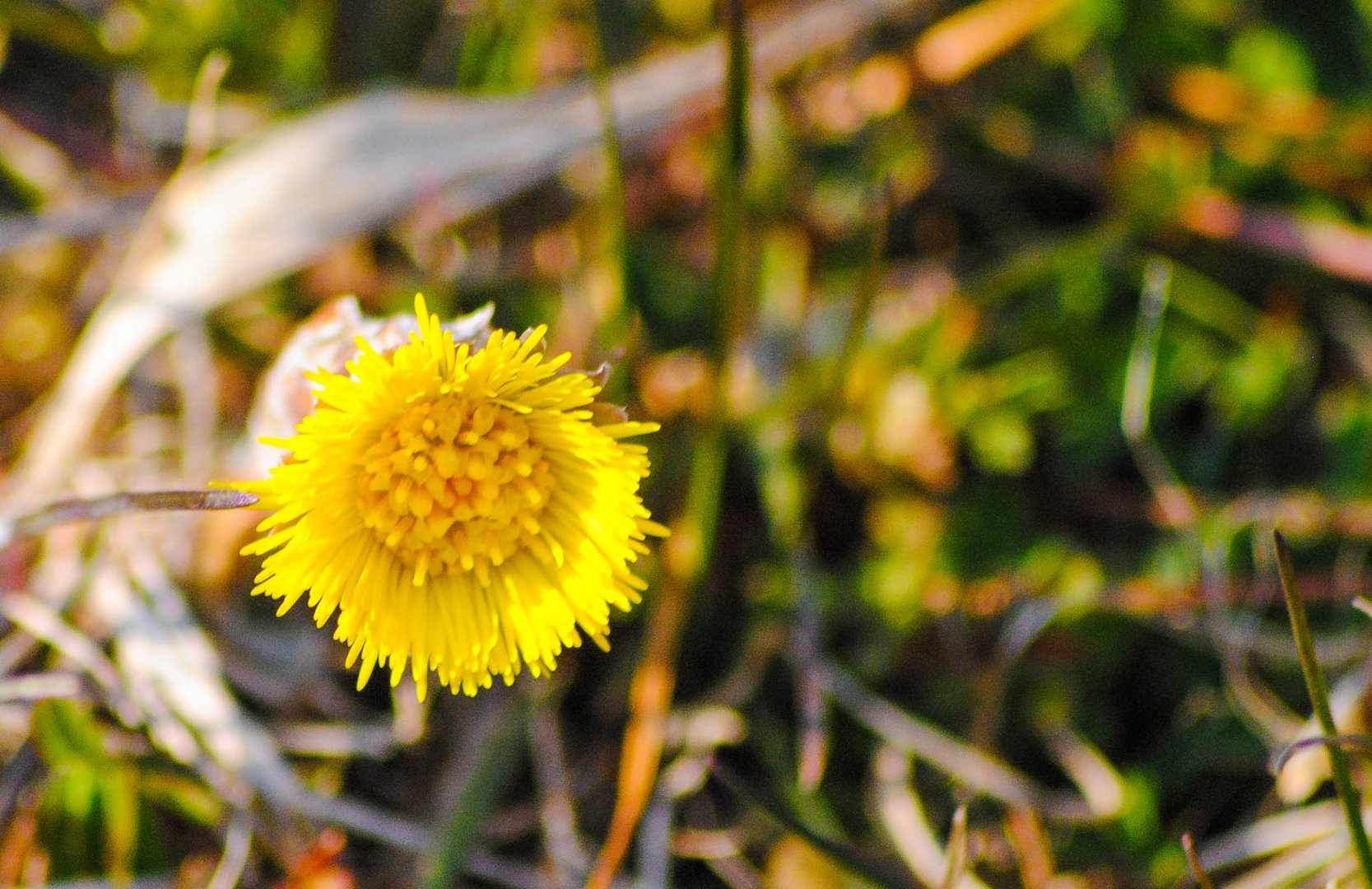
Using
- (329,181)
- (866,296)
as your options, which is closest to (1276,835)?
(866,296)

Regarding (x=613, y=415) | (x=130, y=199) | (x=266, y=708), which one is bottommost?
(x=266, y=708)

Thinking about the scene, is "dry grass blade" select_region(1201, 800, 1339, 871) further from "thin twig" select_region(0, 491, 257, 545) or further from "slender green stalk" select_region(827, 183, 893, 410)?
"thin twig" select_region(0, 491, 257, 545)

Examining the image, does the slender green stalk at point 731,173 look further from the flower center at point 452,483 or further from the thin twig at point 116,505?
the thin twig at point 116,505

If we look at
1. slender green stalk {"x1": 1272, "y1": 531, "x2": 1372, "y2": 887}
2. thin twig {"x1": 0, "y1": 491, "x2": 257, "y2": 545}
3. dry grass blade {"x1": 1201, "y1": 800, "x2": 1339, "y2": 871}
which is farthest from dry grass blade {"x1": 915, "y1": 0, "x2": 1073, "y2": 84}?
thin twig {"x1": 0, "y1": 491, "x2": 257, "y2": 545}

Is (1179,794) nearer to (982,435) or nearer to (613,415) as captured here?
(982,435)

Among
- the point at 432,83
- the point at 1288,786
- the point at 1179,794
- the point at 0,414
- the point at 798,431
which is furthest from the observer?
the point at 432,83

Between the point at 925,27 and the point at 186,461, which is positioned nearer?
the point at 186,461

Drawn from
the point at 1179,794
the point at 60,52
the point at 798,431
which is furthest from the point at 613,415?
the point at 60,52
